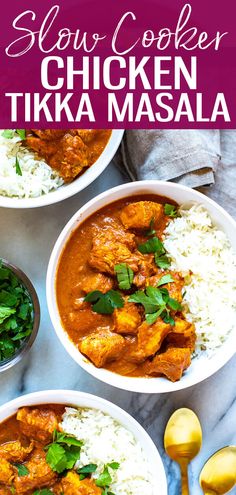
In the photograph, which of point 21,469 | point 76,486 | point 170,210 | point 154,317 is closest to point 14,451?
point 21,469

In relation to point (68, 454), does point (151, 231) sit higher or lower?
higher

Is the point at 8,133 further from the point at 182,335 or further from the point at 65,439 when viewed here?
the point at 65,439

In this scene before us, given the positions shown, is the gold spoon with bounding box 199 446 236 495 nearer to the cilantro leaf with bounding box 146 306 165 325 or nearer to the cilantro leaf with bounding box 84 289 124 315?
the cilantro leaf with bounding box 146 306 165 325

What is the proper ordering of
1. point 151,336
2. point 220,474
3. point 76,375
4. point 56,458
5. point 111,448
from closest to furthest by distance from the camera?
point 151,336
point 56,458
point 111,448
point 220,474
point 76,375

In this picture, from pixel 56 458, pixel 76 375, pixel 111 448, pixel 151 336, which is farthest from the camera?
pixel 76 375

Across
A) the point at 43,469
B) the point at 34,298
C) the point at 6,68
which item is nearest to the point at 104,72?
the point at 6,68

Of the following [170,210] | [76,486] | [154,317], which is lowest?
[76,486]

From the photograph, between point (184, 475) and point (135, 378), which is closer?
point (135, 378)

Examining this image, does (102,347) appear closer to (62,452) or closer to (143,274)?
(143,274)
